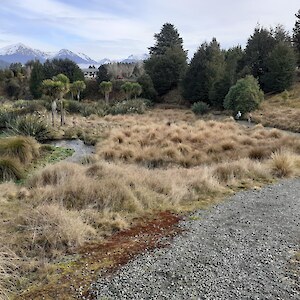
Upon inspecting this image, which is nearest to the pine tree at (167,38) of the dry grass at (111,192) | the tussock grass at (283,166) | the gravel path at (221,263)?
the dry grass at (111,192)

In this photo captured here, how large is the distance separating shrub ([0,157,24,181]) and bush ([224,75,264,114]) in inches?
806

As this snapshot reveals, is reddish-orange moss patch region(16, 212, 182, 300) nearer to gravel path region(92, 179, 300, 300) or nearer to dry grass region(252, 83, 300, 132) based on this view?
gravel path region(92, 179, 300, 300)

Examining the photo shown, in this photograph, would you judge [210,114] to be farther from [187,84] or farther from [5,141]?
[5,141]

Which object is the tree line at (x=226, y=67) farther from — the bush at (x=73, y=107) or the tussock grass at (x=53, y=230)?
the tussock grass at (x=53, y=230)

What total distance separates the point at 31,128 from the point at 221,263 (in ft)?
50.6

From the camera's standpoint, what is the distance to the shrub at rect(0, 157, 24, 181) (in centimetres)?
1034

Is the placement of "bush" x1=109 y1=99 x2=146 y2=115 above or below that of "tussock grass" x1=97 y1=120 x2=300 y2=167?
above

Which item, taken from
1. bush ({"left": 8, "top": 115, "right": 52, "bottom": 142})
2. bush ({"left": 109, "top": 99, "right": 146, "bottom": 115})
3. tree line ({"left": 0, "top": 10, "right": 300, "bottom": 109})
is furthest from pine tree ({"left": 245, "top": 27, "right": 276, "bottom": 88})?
bush ({"left": 8, "top": 115, "right": 52, "bottom": 142})

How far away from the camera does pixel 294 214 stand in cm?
671

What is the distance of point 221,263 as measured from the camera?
186 inches

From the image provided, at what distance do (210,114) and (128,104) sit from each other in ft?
27.0

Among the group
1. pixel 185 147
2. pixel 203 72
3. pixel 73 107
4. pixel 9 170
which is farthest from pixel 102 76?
pixel 9 170

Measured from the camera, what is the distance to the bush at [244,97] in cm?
2747

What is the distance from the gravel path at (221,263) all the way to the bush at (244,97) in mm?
21760
